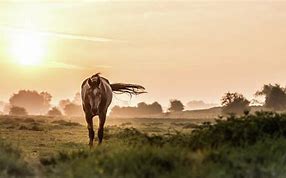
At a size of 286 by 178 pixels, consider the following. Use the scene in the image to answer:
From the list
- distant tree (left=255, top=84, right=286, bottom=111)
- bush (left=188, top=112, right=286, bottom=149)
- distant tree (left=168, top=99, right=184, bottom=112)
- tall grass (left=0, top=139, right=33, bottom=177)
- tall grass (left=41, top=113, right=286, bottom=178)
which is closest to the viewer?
tall grass (left=41, top=113, right=286, bottom=178)

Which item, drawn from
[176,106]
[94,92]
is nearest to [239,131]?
[94,92]

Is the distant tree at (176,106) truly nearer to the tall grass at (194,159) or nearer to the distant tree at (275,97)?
the distant tree at (275,97)

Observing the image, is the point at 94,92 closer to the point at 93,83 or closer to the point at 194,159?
the point at 93,83

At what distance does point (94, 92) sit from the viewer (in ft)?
72.2

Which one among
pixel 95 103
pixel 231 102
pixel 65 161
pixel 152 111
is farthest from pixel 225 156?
pixel 152 111

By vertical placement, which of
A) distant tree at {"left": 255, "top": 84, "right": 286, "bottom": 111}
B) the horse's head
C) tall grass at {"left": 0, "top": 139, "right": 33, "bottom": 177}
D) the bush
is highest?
distant tree at {"left": 255, "top": 84, "right": 286, "bottom": 111}

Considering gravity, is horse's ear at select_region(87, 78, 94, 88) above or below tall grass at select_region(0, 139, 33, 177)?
above

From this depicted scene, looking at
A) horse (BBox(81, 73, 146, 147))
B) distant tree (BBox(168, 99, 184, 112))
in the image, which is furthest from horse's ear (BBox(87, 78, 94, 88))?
distant tree (BBox(168, 99, 184, 112))

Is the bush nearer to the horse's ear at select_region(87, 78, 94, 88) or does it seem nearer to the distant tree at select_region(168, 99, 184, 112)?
the horse's ear at select_region(87, 78, 94, 88)

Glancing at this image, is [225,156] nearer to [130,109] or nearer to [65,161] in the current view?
[65,161]

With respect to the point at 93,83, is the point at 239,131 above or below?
below

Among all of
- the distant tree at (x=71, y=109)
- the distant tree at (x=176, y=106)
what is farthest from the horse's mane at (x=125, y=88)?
the distant tree at (x=71, y=109)

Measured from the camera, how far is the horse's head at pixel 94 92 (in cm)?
2197

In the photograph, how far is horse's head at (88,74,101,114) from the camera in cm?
2197
